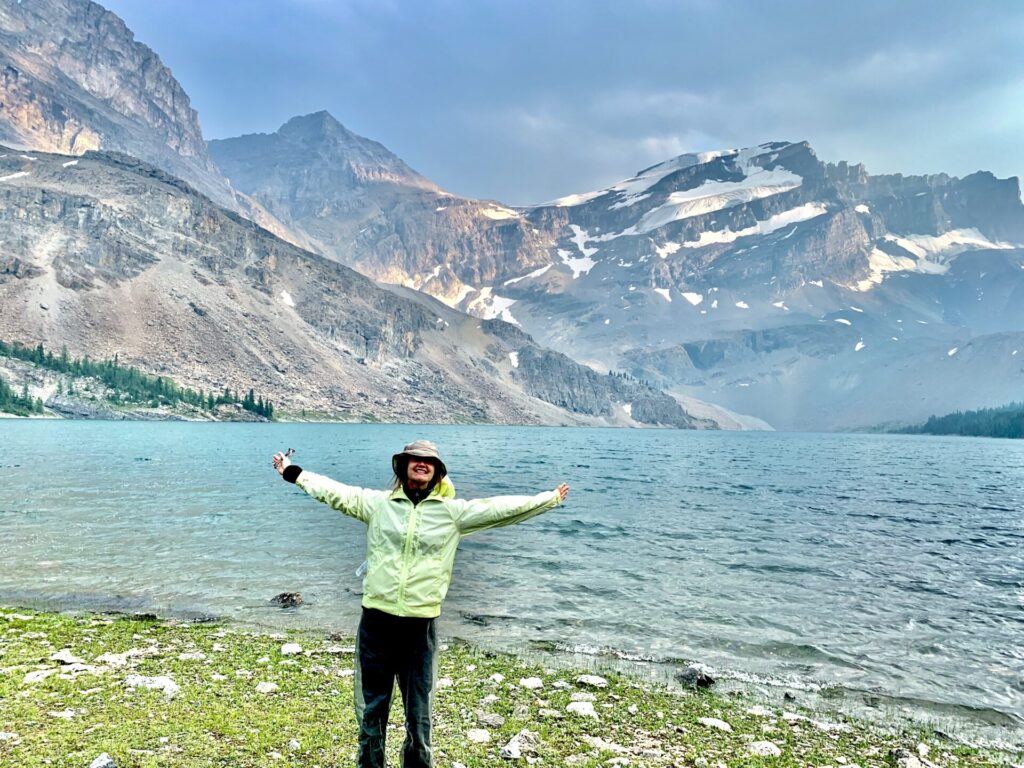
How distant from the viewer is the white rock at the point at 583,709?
10797 mm

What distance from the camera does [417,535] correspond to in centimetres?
741

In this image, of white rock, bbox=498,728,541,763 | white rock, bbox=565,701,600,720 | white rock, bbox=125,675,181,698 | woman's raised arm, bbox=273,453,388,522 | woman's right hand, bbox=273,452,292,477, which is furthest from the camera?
white rock, bbox=565,701,600,720

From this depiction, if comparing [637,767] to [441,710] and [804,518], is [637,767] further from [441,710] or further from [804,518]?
[804,518]

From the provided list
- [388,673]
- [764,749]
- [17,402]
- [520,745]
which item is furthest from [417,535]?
[17,402]

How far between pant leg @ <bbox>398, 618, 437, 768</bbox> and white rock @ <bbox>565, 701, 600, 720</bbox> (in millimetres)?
4032

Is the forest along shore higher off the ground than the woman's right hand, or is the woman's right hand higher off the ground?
the woman's right hand

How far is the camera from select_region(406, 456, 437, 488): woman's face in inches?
292

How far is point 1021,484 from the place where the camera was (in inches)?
3120

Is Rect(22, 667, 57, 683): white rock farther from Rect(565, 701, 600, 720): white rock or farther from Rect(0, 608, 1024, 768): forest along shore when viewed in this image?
Rect(565, 701, 600, 720): white rock

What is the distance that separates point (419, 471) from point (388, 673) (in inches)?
92.6

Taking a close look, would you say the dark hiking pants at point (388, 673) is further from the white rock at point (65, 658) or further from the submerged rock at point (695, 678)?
the submerged rock at point (695, 678)

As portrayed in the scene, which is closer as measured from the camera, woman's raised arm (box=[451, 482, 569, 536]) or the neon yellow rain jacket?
the neon yellow rain jacket

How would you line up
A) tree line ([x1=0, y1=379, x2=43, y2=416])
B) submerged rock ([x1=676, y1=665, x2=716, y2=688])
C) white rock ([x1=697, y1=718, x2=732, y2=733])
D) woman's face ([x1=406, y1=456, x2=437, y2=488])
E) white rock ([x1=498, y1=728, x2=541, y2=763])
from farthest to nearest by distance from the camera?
tree line ([x1=0, y1=379, x2=43, y2=416])
submerged rock ([x1=676, y1=665, x2=716, y2=688])
white rock ([x1=697, y1=718, x2=732, y2=733])
white rock ([x1=498, y1=728, x2=541, y2=763])
woman's face ([x1=406, y1=456, x2=437, y2=488])

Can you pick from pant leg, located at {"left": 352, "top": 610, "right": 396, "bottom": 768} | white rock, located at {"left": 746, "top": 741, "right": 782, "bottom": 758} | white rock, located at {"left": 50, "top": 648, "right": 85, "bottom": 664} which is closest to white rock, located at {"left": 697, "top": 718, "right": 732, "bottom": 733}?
white rock, located at {"left": 746, "top": 741, "right": 782, "bottom": 758}
